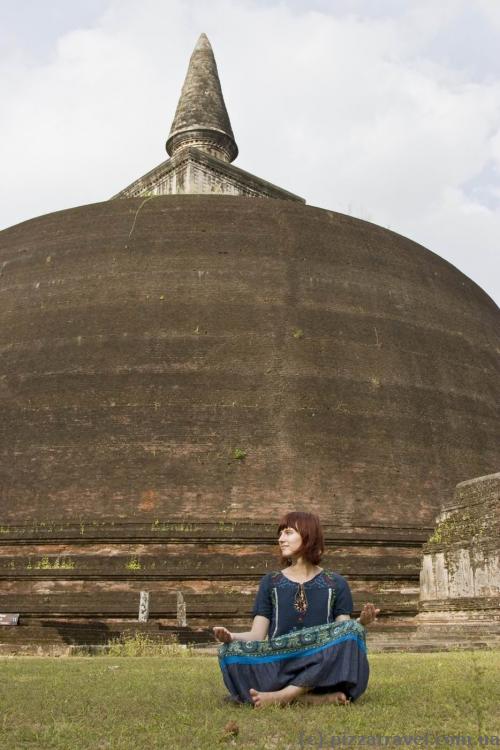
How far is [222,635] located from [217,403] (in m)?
8.94

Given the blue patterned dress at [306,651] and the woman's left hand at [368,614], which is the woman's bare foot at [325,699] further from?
the woman's left hand at [368,614]

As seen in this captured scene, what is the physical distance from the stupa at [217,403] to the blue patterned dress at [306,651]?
5.79 m

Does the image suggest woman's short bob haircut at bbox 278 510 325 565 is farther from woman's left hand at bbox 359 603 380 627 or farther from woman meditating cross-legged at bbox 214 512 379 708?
woman's left hand at bbox 359 603 380 627

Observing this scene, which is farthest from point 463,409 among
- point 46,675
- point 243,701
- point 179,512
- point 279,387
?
point 243,701

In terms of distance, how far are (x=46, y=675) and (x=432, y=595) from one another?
6764 millimetres

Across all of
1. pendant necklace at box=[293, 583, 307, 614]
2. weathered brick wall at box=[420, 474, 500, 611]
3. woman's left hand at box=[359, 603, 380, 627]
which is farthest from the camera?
weathered brick wall at box=[420, 474, 500, 611]

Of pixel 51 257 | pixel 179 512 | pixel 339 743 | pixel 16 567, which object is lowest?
pixel 339 743

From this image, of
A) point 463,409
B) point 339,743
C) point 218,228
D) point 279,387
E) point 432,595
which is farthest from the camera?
point 218,228

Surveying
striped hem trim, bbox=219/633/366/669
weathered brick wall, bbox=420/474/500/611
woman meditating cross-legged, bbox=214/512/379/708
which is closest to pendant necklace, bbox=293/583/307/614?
woman meditating cross-legged, bbox=214/512/379/708

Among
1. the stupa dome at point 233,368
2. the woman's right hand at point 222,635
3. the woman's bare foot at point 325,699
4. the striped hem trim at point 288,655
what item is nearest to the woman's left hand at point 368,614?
the striped hem trim at point 288,655

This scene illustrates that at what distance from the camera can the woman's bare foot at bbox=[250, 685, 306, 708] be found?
134 inches

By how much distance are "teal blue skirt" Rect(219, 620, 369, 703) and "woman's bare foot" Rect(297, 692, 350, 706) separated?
2cm

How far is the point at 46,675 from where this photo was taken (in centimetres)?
509

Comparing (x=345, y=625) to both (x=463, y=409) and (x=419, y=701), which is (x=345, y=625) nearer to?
(x=419, y=701)
